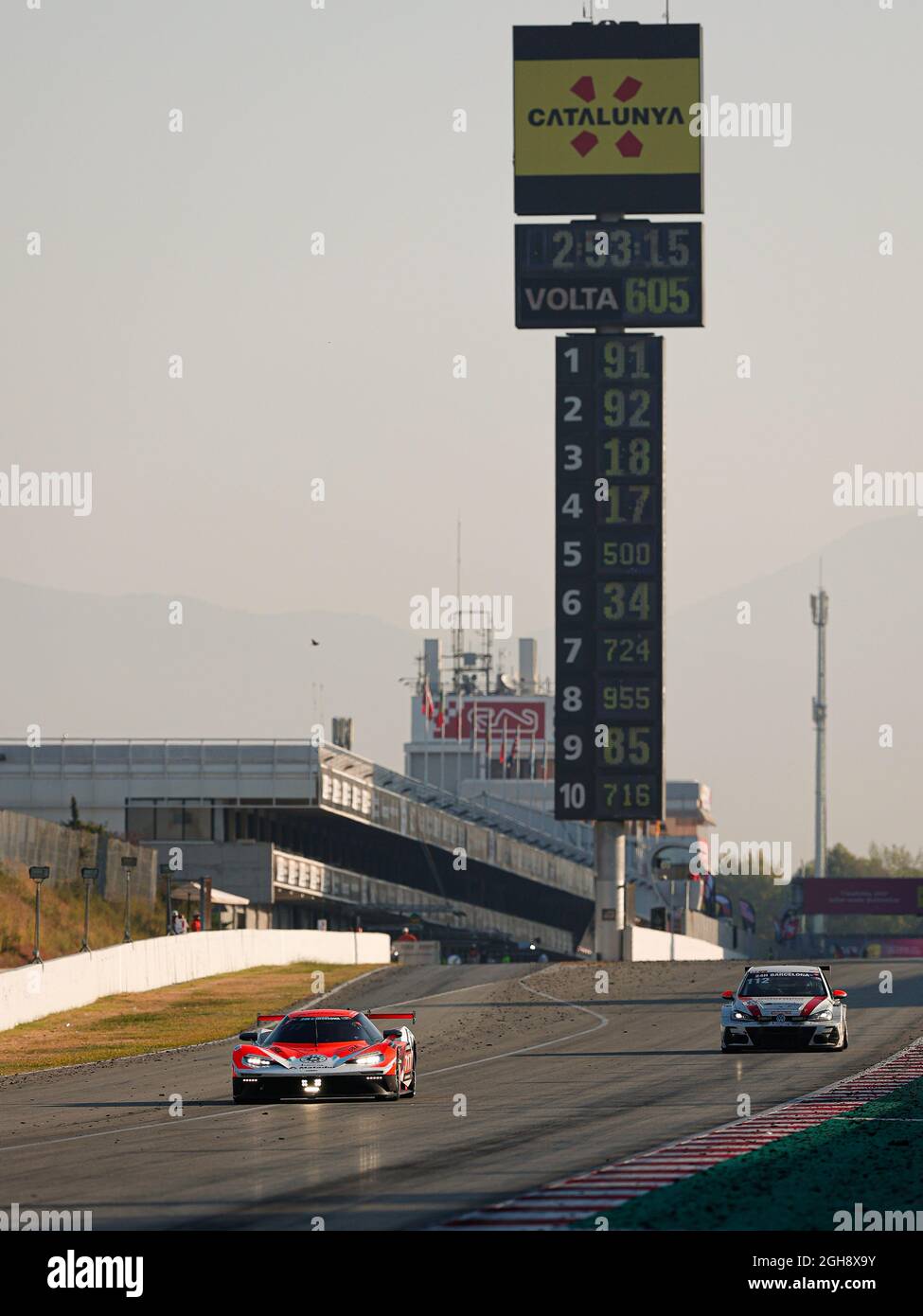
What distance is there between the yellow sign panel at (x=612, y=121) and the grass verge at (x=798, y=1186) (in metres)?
54.3

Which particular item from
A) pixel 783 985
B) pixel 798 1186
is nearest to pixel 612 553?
pixel 783 985

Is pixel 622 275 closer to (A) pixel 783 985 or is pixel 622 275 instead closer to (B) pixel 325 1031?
(A) pixel 783 985

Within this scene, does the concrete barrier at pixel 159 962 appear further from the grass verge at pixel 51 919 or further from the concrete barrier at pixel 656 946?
the concrete barrier at pixel 656 946

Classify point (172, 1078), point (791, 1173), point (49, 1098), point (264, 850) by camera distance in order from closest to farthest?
1. point (791, 1173)
2. point (49, 1098)
3. point (172, 1078)
4. point (264, 850)

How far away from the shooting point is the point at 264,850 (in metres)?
102

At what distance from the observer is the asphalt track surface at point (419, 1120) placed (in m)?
18.6

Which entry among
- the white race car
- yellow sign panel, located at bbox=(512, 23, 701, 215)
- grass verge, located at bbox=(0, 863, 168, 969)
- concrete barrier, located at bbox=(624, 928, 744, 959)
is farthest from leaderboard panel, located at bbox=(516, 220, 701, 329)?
the white race car

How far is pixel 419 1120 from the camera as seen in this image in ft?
88.1

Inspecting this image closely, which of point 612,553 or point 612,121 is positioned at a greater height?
point 612,121

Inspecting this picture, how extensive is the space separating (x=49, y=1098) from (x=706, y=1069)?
33.2 feet

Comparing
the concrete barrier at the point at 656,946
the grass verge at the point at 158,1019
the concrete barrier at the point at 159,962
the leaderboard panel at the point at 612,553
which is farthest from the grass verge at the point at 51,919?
the concrete barrier at the point at 656,946

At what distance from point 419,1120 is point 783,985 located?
41.9 ft

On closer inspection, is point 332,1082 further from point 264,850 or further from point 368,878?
point 368,878

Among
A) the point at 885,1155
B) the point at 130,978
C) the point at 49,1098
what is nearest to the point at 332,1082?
the point at 49,1098
